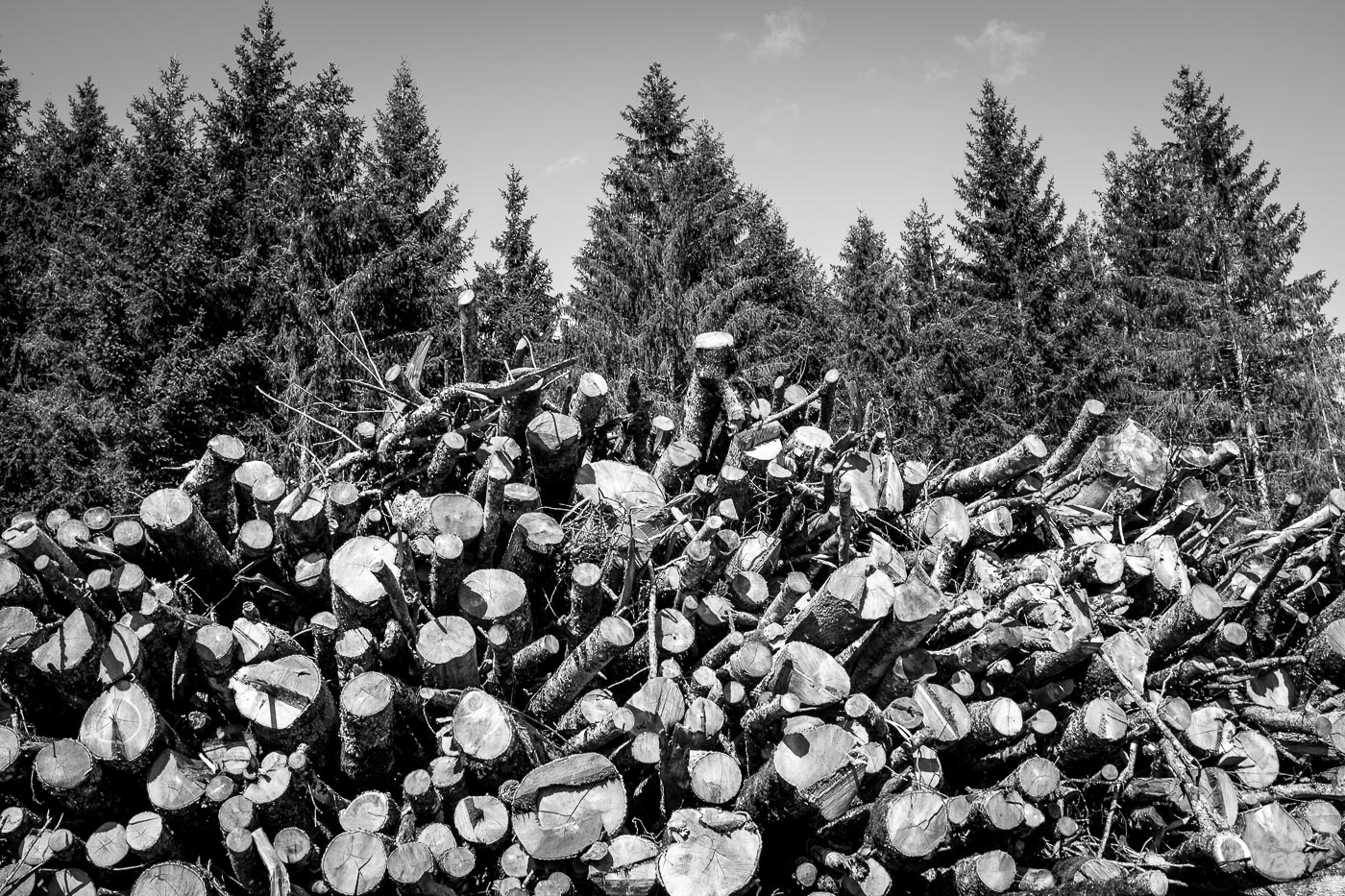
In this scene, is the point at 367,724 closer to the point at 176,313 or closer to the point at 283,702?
the point at 283,702

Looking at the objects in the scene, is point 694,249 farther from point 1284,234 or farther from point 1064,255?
point 1284,234

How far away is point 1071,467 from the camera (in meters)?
5.40

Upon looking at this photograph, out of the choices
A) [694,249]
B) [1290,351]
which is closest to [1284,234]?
[1290,351]

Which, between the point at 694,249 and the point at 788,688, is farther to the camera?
the point at 694,249

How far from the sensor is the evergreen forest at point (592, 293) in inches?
576

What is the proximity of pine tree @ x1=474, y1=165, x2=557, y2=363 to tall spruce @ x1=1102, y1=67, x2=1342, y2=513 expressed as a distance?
535 inches

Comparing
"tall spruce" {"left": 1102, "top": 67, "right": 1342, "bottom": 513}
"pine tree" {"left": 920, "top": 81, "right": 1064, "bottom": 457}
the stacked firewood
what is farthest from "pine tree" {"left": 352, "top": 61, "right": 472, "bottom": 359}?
"tall spruce" {"left": 1102, "top": 67, "right": 1342, "bottom": 513}

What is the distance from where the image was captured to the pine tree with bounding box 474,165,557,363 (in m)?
18.3

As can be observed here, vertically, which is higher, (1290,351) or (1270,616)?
(1290,351)

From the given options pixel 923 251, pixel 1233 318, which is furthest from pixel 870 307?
pixel 1233 318

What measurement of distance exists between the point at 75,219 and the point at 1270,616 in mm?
24065

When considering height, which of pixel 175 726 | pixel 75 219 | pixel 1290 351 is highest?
pixel 75 219

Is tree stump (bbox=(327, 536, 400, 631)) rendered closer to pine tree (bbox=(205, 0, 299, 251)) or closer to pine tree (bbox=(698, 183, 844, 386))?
pine tree (bbox=(698, 183, 844, 386))

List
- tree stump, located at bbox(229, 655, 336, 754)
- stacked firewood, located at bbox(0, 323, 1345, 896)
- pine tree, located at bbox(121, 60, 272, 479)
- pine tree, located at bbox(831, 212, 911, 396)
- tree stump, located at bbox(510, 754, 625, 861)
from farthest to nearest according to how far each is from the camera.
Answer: pine tree, located at bbox(831, 212, 911, 396), pine tree, located at bbox(121, 60, 272, 479), tree stump, located at bbox(229, 655, 336, 754), stacked firewood, located at bbox(0, 323, 1345, 896), tree stump, located at bbox(510, 754, 625, 861)
